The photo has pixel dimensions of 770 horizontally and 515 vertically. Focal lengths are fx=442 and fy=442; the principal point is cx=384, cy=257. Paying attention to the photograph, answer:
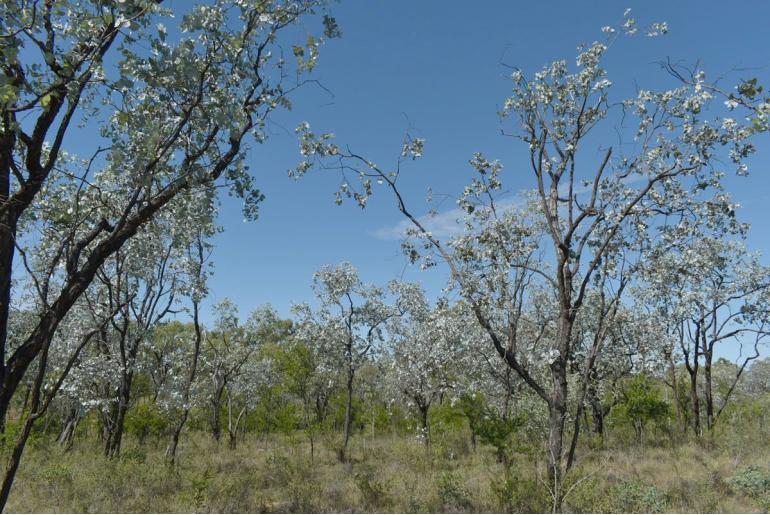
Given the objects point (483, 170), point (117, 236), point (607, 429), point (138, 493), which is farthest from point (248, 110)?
point (607, 429)

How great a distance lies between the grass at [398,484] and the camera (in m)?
10.9

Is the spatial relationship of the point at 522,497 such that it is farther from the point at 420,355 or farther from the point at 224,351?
the point at 224,351

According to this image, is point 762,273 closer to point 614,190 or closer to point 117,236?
point 614,190

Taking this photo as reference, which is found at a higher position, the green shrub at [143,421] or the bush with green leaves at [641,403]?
the bush with green leaves at [641,403]

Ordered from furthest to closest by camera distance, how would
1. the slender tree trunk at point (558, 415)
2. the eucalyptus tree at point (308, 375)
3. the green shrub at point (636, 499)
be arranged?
1. the eucalyptus tree at point (308, 375)
2. the green shrub at point (636, 499)
3. the slender tree trunk at point (558, 415)

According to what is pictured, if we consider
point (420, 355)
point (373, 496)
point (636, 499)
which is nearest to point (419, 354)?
point (420, 355)

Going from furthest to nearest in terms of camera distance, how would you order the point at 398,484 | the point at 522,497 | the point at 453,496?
the point at 398,484 < the point at 453,496 < the point at 522,497

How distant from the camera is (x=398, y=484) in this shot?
14500 mm

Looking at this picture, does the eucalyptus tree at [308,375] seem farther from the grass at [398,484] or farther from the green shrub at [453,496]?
the green shrub at [453,496]

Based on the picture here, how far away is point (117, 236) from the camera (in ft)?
19.7

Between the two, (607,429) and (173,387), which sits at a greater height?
(173,387)

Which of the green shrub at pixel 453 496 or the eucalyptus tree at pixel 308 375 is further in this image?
the eucalyptus tree at pixel 308 375

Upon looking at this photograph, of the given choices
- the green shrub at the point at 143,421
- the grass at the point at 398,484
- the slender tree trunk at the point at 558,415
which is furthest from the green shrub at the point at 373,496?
the green shrub at the point at 143,421

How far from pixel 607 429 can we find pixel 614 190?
76.8ft
